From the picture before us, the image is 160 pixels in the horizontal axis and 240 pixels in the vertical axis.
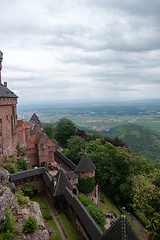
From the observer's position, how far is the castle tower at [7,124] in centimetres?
1962

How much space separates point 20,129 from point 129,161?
63.9 feet

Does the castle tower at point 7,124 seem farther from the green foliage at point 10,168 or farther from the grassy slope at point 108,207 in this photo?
the grassy slope at point 108,207

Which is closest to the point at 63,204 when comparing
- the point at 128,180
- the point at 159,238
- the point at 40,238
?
the point at 40,238

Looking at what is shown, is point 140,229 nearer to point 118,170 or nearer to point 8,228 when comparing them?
point 118,170

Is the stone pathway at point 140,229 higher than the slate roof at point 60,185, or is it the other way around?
the slate roof at point 60,185

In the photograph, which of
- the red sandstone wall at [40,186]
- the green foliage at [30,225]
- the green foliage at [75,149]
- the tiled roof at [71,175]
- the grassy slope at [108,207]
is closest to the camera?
the green foliage at [30,225]

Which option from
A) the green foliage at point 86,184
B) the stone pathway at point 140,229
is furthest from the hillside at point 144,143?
the green foliage at point 86,184

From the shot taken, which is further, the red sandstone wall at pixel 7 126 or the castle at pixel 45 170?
the red sandstone wall at pixel 7 126

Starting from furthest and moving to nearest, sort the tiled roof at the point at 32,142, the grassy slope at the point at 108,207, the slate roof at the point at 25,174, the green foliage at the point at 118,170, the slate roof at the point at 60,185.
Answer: the tiled roof at the point at 32,142
the green foliage at the point at 118,170
the grassy slope at the point at 108,207
the slate roof at the point at 25,174
the slate roof at the point at 60,185

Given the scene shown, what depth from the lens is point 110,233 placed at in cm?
809

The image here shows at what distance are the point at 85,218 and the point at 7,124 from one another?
15489mm

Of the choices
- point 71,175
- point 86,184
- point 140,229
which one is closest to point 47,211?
point 71,175

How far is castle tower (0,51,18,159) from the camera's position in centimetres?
1962

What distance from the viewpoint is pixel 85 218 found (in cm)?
1402
